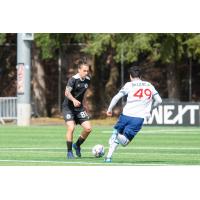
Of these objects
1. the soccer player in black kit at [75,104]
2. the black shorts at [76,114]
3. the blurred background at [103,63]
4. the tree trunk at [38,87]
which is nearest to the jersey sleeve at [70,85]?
the soccer player in black kit at [75,104]

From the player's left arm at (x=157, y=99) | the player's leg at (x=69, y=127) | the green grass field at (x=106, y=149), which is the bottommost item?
the green grass field at (x=106, y=149)

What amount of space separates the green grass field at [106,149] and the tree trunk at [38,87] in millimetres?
15863

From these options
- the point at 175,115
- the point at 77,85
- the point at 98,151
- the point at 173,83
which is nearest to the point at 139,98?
the point at 98,151

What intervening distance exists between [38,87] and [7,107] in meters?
6.34

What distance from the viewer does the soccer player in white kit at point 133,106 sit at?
16.9 metres

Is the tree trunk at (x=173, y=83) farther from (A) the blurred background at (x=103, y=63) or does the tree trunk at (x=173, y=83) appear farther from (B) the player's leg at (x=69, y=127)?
(B) the player's leg at (x=69, y=127)

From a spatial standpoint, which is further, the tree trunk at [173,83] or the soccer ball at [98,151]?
the tree trunk at [173,83]

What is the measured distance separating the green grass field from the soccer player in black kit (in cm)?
45

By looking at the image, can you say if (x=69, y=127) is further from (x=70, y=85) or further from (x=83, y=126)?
(x=70, y=85)

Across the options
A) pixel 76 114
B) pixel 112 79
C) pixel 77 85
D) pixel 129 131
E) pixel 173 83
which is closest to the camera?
pixel 129 131

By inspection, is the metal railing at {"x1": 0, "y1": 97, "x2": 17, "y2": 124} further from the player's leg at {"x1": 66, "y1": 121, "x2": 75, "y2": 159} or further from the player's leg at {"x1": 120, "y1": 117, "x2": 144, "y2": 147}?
the player's leg at {"x1": 120, "y1": 117, "x2": 144, "y2": 147}

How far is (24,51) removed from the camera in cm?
3903

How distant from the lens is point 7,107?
135 ft
